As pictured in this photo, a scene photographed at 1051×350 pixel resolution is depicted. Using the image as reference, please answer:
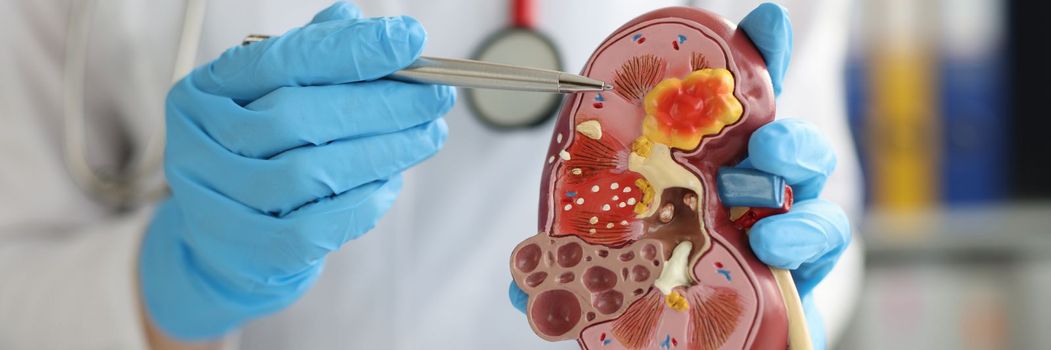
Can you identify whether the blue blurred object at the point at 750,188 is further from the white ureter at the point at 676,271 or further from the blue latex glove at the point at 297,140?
the blue latex glove at the point at 297,140

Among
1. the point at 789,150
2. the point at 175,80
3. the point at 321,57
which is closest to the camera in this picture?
the point at 789,150

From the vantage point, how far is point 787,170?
0.58 meters

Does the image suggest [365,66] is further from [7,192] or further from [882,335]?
[882,335]

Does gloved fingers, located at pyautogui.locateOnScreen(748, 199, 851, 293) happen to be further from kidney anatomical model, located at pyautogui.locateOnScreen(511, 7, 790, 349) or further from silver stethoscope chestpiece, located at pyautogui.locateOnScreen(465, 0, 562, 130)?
silver stethoscope chestpiece, located at pyautogui.locateOnScreen(465, 0, 562, 130)

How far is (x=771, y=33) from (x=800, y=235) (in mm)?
126

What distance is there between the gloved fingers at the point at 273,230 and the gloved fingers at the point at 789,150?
1.06 feet

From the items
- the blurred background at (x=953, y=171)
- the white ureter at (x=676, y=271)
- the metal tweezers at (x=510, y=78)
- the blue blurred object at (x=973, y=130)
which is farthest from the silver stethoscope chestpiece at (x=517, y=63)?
the blue blurred object at (x=973, y=130)

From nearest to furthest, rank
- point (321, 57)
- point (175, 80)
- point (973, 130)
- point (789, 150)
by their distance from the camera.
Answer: point (789, 150), point (321, 57), point (175, 80), point (973, 130)

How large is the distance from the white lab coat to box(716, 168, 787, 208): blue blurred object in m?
0.22

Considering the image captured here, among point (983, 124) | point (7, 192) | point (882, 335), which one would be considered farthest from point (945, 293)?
point (7, 192)

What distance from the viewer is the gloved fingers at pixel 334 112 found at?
2.39 ft

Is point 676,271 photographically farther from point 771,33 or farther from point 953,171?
point 953,171

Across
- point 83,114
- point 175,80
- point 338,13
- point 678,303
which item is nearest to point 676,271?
point 678,303

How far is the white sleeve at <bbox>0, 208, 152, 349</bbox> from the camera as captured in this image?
91 centimetres
